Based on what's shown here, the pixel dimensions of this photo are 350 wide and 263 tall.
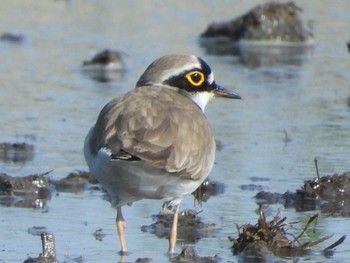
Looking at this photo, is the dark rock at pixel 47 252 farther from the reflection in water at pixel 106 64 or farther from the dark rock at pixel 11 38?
the dark rock at pixel 11 38

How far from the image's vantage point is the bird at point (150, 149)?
7.18 metres

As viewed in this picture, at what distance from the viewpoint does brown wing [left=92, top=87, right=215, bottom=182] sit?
718 centimetres

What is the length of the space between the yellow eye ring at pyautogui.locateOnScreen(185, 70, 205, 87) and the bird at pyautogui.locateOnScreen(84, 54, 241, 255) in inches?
6.3

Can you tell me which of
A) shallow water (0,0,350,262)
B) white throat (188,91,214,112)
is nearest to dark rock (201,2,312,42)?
shallow water (0,0,350,262)

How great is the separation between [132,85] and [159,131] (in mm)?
5496

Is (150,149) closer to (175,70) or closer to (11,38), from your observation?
(175,70)

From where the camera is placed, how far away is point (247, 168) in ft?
31.8

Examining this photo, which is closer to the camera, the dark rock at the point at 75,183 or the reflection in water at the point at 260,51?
the dark rock at the point at 75,183

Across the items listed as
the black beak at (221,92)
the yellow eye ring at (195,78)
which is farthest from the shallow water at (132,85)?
the yellow eye ring at (195,78)

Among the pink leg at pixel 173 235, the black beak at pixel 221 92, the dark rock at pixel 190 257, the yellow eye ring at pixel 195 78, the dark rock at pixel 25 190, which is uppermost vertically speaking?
the yellow eye ring at pixel 195 78

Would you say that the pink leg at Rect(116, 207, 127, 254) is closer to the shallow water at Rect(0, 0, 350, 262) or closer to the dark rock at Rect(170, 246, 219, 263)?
the shallow water at Rect(0, 0, 350, 262)

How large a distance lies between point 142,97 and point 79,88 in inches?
193

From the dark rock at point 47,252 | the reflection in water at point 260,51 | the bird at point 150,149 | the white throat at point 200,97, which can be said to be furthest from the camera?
the reflection in water at point 260,51

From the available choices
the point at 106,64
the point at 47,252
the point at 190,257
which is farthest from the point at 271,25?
the point at 47,252
